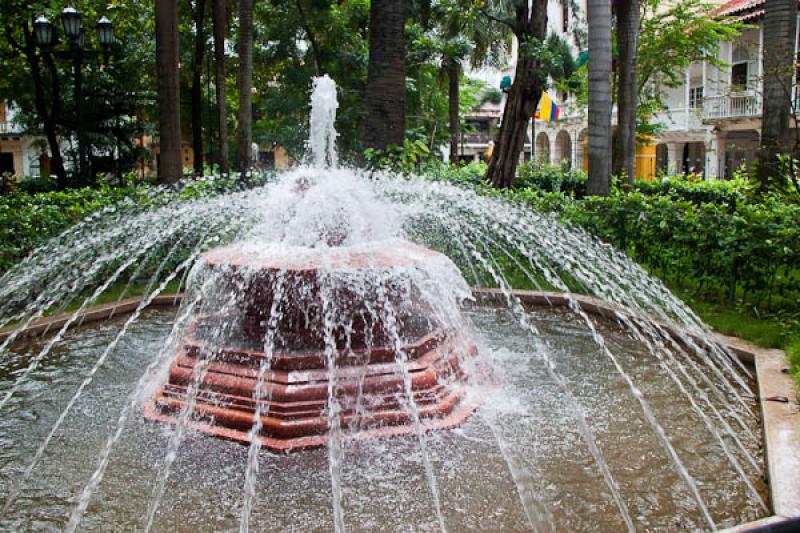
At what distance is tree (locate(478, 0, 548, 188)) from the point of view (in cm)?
1362

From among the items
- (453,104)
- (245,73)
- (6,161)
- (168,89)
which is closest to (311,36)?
(245,73)

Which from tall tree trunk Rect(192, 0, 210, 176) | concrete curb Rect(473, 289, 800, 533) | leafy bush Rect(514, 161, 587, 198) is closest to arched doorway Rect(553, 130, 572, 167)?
leafy bush Rect(514, 161, 587, 198)

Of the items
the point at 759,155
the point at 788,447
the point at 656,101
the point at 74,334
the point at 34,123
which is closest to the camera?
the point at 788,447

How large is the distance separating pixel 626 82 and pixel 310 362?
13083mm

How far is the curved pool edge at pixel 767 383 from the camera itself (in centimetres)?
364

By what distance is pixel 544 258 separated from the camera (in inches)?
398

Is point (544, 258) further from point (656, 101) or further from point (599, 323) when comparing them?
point (656, 101)

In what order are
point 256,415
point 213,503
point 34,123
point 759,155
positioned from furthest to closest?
point 34,123 → point 759,155 → point 256,415 → point 213,503

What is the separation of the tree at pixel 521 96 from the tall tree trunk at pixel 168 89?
19.7ft

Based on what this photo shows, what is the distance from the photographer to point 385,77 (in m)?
11.5

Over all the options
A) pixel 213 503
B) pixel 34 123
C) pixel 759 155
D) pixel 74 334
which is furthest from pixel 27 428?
pixel 34 123

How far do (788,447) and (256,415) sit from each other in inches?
131

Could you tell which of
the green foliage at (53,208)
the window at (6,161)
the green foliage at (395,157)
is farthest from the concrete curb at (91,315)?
the window at (6,161)

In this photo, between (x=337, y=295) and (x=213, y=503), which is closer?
(x=213, y=503)
